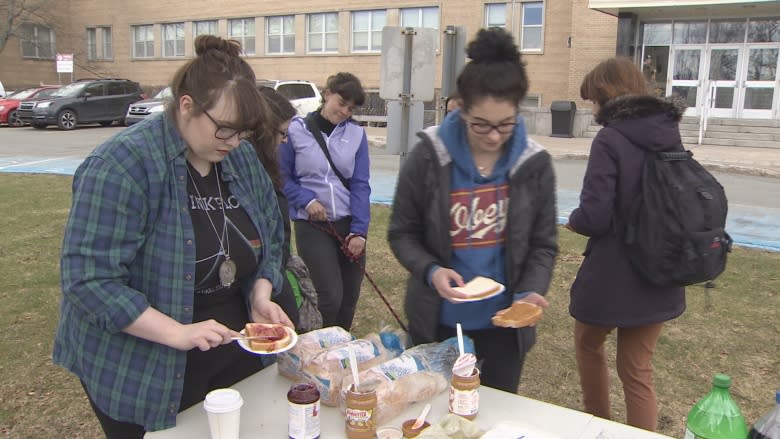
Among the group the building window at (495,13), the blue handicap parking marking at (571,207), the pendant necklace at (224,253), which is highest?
the building window at (495,13)

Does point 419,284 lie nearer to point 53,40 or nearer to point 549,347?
point 549,347

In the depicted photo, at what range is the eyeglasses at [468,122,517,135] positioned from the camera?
83.0 inches

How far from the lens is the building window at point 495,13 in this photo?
25.1 meters

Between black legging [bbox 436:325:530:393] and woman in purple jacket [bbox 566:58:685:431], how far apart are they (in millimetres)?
609

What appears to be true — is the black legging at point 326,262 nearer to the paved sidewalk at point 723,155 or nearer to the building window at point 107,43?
the paved sidewalk at point 723,155

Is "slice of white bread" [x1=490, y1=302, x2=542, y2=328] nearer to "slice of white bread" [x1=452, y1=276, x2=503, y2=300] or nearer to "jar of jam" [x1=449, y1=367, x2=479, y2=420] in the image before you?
"slice of white bread" [x1=452, y1=276, x2=503, y2=300]

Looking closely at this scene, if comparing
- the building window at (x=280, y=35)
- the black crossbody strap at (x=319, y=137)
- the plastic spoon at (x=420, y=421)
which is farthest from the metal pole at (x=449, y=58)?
the building window at (x=280, y=35)

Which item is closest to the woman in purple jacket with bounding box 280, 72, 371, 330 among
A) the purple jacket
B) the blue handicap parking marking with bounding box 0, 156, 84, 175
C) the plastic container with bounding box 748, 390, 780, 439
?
the purple jacket

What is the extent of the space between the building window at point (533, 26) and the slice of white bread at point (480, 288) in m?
23.8

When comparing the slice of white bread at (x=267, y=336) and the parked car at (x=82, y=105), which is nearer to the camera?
the slice of white bread at (x=267, y=336)

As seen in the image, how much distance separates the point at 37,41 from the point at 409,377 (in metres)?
40.9

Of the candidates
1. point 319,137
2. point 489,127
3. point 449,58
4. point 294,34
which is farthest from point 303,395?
point 294,34

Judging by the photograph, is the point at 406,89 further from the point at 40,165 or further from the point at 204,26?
the point at 204,26

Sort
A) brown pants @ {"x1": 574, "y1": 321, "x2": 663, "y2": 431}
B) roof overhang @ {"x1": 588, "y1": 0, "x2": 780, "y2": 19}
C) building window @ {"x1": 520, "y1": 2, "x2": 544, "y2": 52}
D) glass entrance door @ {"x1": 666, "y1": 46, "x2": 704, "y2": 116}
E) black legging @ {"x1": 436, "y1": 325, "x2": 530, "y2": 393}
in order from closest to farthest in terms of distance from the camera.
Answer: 1. black legging @ {"x1": 436, "y1": 325, "x2": 530, "y2": 393}
2. brown pants @ {"x1": 574, "y1": 321, "x2": 663, "y2": 431}
3. roof overhang @ {"x1": 588, "y1": 0, "x2": 780, "y2": 19}
4. glass entrance door @ {"x1": 666, "y1": 46, "x2": 704, "y2": 116}
5. building window @ {"x1": 520, "y1": 2, "x2": 544, "y2": 52}
